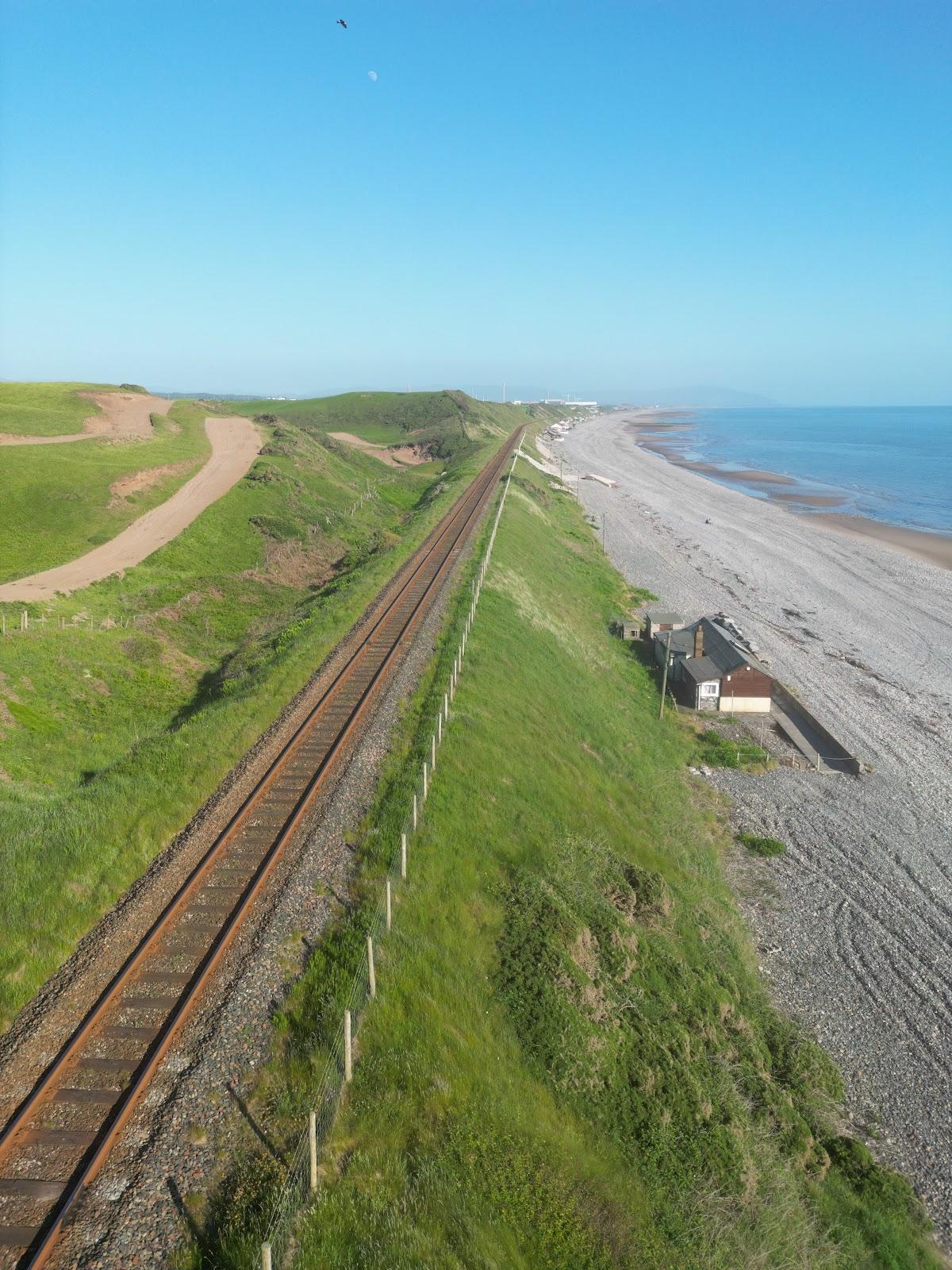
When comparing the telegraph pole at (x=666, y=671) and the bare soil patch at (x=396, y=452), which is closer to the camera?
the telegraph pole at (x=666, y=671)

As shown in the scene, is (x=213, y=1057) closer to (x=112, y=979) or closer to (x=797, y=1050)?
(x=112, y=979)

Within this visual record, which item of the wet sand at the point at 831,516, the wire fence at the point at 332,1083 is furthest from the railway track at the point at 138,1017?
the wet sand at the point at 831,516

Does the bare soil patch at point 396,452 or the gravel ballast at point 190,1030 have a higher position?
the bare soil patch at point 396,452

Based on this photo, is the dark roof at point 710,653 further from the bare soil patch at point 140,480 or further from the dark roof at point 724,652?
the bare soil patch at point 140,480

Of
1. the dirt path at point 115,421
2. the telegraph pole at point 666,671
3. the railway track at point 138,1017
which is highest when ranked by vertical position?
the dirt path at point 115,421

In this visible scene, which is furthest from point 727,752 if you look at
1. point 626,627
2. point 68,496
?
point 68,496

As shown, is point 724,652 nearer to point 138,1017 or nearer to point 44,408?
point 138,1017

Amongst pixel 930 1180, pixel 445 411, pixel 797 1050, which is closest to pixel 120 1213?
pixel 797 1050
